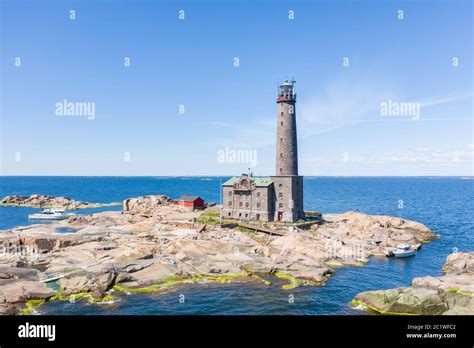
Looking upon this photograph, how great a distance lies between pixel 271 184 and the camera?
65.8 meters

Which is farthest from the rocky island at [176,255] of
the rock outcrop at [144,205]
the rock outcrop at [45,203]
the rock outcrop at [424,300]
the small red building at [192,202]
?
the rock outcrop at [45,203]

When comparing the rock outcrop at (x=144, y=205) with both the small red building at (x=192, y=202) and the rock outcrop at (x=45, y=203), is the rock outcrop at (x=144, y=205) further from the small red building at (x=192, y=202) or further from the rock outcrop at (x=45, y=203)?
the rock outcrop at (x=45, y=203)

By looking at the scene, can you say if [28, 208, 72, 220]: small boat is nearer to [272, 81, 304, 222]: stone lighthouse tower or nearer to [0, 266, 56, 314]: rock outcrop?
[0, 266, 56, 314]: rock outcrop

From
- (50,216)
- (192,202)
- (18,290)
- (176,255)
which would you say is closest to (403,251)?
(176,255)

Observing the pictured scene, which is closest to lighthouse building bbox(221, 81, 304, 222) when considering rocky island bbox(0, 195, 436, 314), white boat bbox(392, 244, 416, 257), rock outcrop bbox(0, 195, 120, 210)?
rocky island bbox(0, 195, 436, 314)

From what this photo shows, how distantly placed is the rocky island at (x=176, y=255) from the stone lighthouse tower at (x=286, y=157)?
3858mm

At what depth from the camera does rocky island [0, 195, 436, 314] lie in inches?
1448

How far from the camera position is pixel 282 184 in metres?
65.2

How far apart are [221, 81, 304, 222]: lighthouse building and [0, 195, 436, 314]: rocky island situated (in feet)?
11.1

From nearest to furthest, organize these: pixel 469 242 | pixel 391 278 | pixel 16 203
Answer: pixel 391 278 < pixel 469 242 < pixel 16 203

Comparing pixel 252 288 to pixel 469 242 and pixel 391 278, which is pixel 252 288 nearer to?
pixel 391 278

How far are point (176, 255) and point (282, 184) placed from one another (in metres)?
25.8
